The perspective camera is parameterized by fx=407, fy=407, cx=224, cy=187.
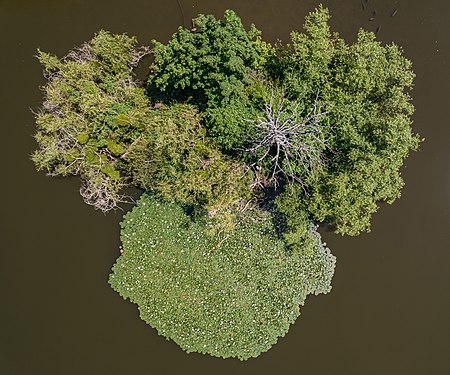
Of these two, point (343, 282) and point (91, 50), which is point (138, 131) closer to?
point (91, 50)

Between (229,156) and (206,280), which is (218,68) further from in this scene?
(206,280)

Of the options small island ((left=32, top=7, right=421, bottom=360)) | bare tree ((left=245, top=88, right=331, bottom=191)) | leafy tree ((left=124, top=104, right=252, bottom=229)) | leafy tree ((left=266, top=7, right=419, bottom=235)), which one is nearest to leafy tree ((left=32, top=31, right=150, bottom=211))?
small island ((left=32, top=7, right=421, bottom=360))

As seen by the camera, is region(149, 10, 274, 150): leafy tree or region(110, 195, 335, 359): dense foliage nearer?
region(149, 10, 274, 150): leafy tree

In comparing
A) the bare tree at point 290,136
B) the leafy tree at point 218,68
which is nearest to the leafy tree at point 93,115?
the leafy tree at point 218,68

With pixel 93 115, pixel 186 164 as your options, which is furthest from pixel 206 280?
pixel 93 115

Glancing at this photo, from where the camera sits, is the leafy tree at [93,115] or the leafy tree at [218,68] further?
the leafy tree at [93,115]

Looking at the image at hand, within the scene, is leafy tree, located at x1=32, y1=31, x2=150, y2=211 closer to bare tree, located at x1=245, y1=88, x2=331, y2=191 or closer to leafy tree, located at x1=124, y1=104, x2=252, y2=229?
leafy tree, located at x1=124, y1=104, x2=252, y2=229

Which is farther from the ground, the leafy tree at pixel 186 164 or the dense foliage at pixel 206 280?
the leafy tree at pixel 186 164

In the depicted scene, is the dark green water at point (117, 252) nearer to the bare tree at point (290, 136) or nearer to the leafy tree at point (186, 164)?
the leafy tree at point (186, 164)
